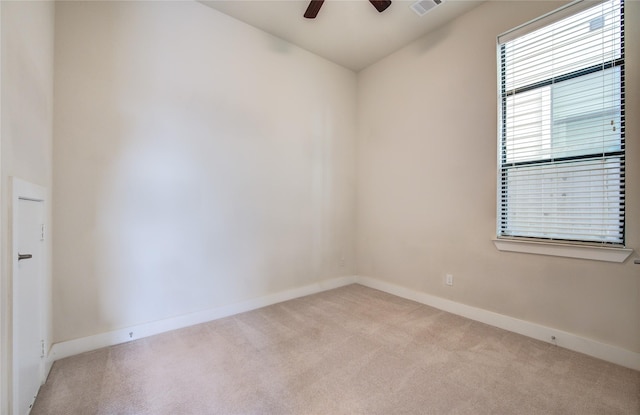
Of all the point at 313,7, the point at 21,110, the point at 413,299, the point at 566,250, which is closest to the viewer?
the point at 21,110

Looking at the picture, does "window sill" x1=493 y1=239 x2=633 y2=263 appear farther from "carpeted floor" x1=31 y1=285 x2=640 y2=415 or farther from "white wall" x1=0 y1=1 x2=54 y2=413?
"white wall" x1=0 y1=1 x2=54 y2=413

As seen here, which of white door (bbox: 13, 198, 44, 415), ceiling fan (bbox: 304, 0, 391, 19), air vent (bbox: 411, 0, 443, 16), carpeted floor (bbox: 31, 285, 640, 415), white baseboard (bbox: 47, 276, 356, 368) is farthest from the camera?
air vent (bbox: 411, 0, 443, 16)

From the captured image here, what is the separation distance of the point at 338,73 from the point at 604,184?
10.7 feet

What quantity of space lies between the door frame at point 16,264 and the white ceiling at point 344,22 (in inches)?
93.4

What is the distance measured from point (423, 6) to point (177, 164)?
9.68 ft

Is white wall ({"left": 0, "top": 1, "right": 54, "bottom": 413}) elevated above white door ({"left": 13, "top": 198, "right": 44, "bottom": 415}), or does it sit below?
above

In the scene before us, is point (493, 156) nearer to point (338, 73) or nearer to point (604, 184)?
point (604, 184)

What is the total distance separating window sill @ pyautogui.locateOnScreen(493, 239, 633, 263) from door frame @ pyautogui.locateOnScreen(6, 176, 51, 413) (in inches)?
137

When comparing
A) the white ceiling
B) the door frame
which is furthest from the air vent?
the door frame

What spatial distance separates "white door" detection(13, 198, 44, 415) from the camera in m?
1.30

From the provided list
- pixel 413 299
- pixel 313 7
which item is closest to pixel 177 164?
pixel 313 7

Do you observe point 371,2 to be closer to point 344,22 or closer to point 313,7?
point 313,7

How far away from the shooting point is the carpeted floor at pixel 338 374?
1.59m

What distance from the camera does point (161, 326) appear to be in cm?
251
